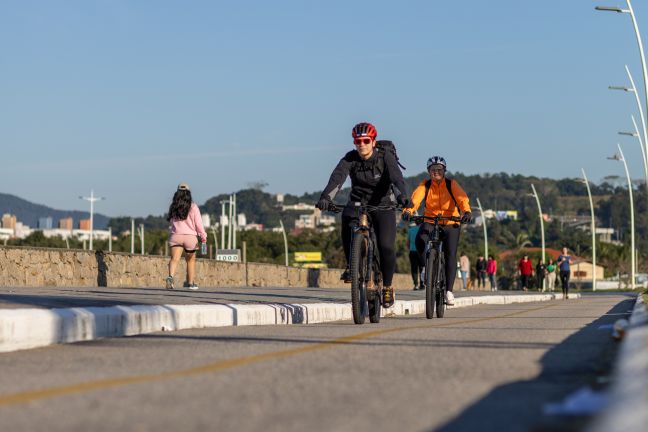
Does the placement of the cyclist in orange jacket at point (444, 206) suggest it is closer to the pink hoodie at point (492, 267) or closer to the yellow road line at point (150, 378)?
the yellow road line at point (150, 378)

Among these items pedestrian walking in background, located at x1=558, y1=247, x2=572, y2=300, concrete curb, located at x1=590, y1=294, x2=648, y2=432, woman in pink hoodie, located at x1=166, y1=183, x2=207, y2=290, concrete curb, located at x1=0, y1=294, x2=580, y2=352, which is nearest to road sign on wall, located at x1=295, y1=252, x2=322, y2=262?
pedestrian walking in background, located at x1=558, y1=247, x2=572, y2=300

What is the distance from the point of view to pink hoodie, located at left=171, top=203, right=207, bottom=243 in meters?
21.6

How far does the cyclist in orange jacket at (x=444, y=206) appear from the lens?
15617 mm

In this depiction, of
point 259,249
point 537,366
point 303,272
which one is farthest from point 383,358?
point 259,249

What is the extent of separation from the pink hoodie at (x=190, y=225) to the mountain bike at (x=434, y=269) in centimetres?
681

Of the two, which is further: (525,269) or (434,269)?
(525,269)

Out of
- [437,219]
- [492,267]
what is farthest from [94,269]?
[492,267]

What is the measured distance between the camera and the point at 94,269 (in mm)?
24578

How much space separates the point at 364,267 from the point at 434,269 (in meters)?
2.41

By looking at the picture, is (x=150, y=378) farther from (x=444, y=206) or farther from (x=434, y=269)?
(x=444, y=206)

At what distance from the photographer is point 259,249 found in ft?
599

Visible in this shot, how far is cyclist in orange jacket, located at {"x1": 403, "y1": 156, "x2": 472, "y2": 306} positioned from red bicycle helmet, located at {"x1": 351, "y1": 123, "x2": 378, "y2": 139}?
2.58 m

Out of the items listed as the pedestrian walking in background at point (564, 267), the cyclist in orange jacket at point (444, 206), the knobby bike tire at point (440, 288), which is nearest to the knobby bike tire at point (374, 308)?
the knobby bike tire at point (440, 288)

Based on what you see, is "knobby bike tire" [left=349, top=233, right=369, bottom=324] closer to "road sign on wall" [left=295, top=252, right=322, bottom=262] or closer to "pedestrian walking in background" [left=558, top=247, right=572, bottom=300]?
"pedestrian walking in background" [left=558, top=247, right=572, bottom=300]
